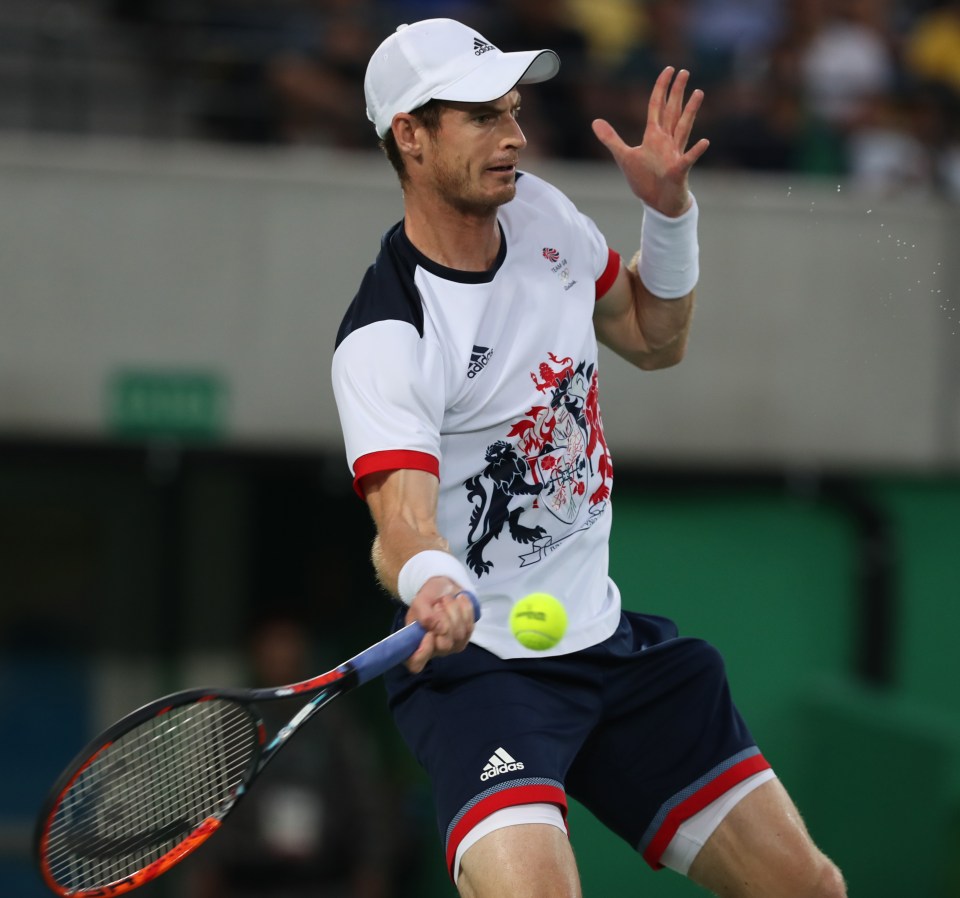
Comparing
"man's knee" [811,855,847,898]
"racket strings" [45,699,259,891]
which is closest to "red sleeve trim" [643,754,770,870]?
"man's knee" [811,855,847,898]

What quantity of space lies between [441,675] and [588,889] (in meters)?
5.50

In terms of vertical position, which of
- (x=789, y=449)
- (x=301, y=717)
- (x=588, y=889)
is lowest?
(x=588, y=889)

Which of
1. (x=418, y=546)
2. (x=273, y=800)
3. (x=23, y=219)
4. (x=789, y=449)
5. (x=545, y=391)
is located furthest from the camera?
(x=789, y=449)

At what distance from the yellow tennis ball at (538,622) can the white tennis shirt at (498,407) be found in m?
0.16

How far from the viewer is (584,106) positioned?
31.0 ft

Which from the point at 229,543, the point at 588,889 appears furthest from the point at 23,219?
the point at 588,889

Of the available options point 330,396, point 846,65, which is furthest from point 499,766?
point 846,65

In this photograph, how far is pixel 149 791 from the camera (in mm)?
4352

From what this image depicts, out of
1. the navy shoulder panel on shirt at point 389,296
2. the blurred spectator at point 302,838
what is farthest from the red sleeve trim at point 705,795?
the blurred spectator at point 302,838

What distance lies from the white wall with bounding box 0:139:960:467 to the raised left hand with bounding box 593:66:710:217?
185 inches

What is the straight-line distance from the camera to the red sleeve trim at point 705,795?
450 centimetres

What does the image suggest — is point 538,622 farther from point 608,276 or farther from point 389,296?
point 608,276

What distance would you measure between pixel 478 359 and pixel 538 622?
2.12 feet

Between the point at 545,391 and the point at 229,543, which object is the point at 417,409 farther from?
the point at 229,543
